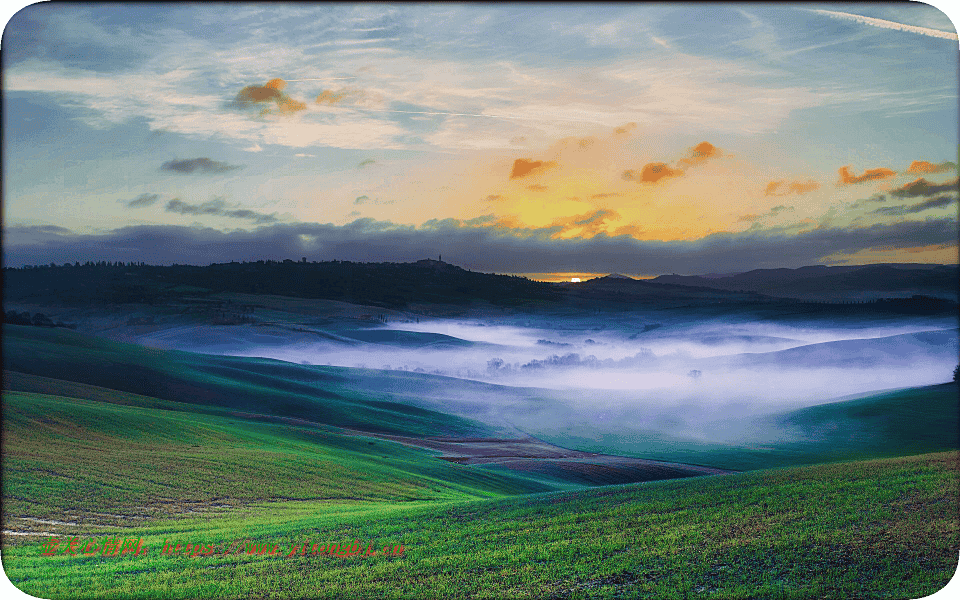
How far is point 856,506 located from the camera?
14.0m

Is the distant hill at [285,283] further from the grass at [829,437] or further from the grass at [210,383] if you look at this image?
the grass at [829,437]

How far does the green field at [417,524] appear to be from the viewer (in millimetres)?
11812

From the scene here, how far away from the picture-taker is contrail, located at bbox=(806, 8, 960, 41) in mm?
14711

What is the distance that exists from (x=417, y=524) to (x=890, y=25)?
17.1 meters

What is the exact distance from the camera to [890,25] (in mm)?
16266

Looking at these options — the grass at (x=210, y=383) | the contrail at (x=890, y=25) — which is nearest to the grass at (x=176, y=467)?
the grass at (x=210, y=383)

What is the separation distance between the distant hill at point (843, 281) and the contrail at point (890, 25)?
755 centimetres

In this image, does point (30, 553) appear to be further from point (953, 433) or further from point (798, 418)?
point (798, 418)

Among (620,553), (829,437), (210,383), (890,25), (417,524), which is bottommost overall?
(829,437)

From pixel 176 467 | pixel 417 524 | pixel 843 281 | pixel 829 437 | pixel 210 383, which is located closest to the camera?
pixel 417 524

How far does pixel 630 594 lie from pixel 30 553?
12.3m

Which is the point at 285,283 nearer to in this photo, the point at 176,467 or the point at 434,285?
the point at 434,285

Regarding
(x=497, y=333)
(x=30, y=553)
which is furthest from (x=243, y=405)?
(x=30, y=553)

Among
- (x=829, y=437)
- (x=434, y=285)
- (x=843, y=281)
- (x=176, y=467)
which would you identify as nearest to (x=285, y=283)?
(x=434, y=285)
